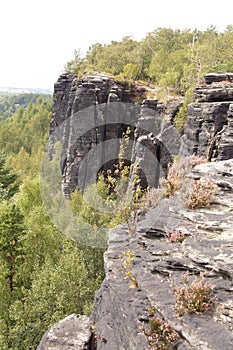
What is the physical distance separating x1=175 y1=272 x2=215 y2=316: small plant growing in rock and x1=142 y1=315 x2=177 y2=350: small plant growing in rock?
0.49 m

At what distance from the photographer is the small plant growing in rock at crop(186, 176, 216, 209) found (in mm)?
10758

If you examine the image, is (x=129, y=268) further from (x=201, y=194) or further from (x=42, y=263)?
(x=42, y=263)

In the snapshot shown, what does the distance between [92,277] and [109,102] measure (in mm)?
29581

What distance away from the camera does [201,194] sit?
1088 centimetres

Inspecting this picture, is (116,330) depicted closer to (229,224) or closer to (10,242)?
(229,224)

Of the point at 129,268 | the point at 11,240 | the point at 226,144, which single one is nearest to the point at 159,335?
the point at 129,268

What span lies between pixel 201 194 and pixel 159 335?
4985 millimetres

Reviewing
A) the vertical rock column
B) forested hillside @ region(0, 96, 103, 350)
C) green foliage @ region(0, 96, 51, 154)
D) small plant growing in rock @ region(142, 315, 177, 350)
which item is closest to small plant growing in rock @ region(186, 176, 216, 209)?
small plant growing in rock @ region(142, 315, 177, 350)

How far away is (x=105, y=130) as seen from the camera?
49.8 metres

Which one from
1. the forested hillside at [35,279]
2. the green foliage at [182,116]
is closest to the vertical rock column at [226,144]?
the forested hillside at [35,279]

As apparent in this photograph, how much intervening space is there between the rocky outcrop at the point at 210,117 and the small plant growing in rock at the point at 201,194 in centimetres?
1080

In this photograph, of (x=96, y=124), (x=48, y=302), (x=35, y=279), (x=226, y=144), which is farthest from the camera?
(x=96, y=124)

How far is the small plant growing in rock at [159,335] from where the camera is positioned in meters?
7.26

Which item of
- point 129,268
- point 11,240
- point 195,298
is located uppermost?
point 195,298
